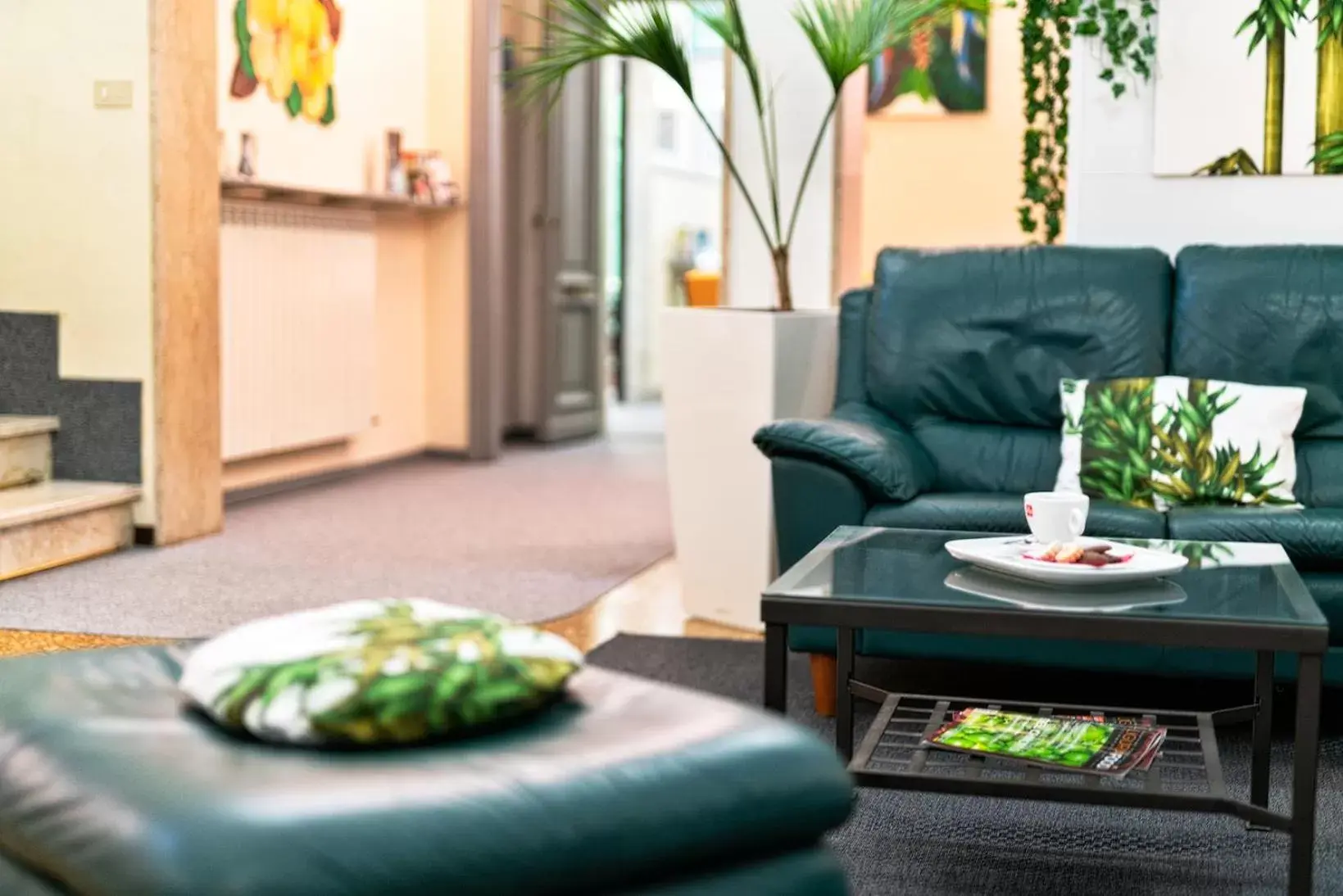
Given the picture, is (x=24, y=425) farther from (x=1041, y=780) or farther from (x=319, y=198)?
(x=1041, y=780)

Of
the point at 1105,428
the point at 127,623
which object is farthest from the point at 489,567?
the point at 1105,428

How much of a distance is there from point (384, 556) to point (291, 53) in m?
2.04

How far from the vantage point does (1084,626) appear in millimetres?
2084

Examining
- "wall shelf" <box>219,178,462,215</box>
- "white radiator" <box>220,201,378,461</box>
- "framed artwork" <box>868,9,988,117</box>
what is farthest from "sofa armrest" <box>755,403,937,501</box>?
"framed artwork" <box>868,9,988,117</box>

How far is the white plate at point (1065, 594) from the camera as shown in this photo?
2133mm

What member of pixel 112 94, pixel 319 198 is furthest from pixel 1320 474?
pixel 319 198

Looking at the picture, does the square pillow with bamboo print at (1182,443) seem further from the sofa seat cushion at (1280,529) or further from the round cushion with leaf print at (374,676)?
the round cushion with leaf print at (374,676)

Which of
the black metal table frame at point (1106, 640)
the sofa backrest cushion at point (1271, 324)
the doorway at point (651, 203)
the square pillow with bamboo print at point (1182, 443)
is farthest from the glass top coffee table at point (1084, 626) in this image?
the doorway at point (651, 203)

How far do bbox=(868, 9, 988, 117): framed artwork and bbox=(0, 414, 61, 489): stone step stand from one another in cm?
383

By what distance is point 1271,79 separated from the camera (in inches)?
159

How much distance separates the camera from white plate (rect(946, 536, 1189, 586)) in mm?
2244

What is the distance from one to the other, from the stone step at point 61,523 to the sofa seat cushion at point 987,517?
2.17 meters

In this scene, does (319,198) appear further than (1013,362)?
Yes

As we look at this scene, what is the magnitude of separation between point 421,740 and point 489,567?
3114mm
